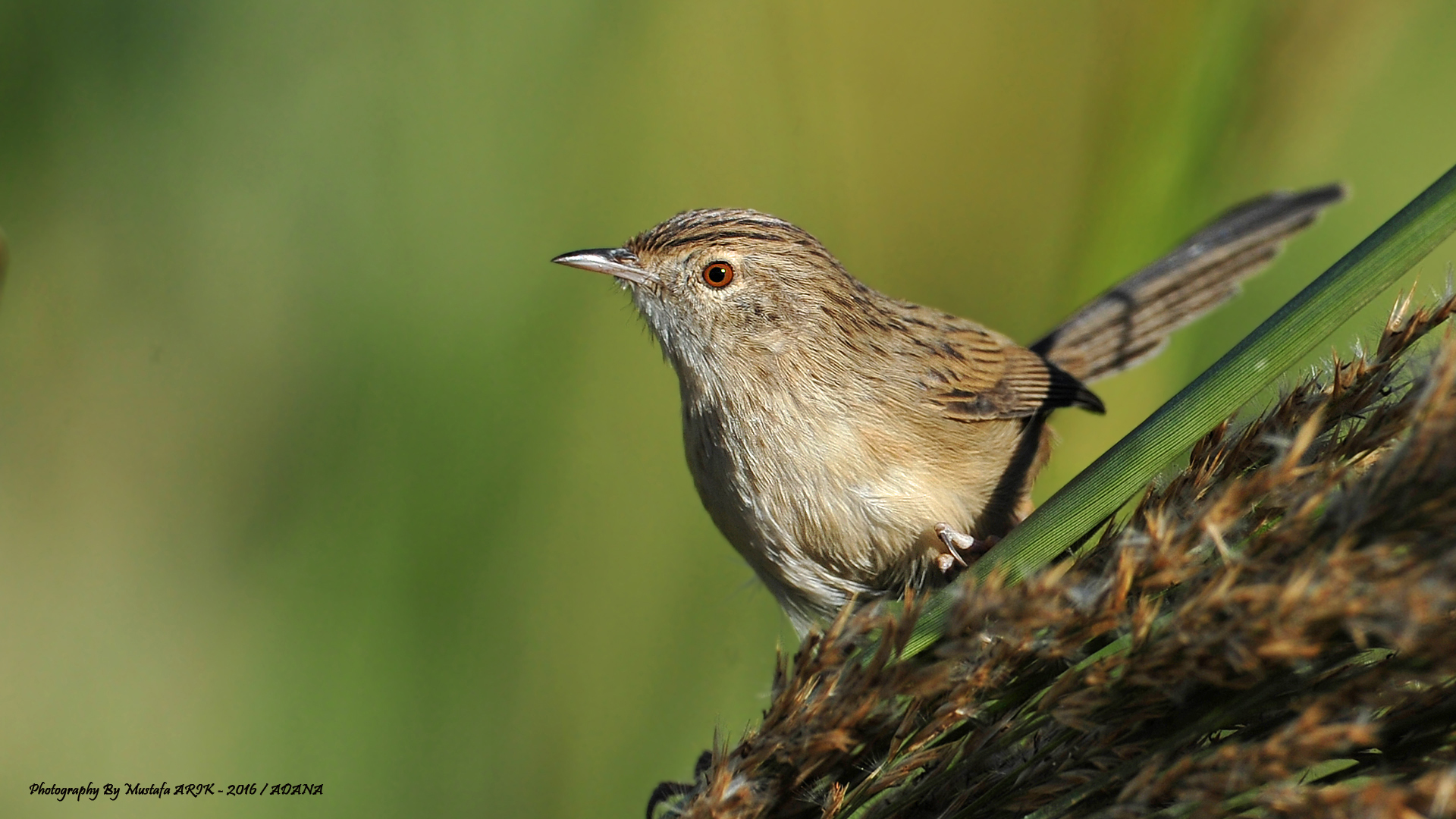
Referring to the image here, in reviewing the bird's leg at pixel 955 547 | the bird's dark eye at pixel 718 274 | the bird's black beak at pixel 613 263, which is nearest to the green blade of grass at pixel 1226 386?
the bird's leg at pixel 955 547

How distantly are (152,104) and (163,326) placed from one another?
0.70 meters

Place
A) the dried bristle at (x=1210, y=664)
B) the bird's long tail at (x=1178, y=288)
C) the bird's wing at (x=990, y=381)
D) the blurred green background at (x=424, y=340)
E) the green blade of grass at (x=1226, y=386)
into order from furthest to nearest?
1. the bird's long tail at (x=1178, y=288)
2. the bird's wing at (x=990, y=381)
3. the blurred green background at (x=424, y=340)
4. the green blade of grass at (x=1226, y=386)
5. the dried bristle at (x=1210, y=664)

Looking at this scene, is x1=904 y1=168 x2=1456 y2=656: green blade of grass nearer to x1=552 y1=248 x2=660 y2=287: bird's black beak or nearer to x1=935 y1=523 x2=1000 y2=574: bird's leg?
x1=935 y1=523 x2=1000 y2=574: bird's leg

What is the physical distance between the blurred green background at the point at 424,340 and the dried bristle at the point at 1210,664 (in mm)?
1427

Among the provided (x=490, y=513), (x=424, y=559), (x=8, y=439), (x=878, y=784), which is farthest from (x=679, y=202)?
(x=878, y=784)

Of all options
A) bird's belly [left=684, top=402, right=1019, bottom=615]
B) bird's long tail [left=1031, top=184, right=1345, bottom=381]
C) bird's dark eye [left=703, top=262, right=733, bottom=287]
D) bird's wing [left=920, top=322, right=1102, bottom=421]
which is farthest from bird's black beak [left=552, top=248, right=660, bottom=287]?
bird's long tail [left=1031, top=184, right=1345, bottom=381]

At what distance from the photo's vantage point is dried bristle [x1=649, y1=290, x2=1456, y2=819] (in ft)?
4.02

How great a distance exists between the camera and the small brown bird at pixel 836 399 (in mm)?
2779

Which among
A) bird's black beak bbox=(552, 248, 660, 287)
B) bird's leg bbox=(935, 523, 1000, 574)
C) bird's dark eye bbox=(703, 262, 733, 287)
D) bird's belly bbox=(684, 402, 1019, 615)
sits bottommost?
bird's leg bbox=(935, 523, 1000, 574)

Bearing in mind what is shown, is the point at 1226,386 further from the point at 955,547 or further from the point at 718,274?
the point at 718,274

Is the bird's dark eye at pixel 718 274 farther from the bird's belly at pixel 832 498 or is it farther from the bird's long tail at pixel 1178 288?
the bird's long tail at pixel 1178 288

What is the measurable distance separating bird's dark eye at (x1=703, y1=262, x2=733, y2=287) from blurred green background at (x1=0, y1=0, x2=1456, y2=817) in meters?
0.73

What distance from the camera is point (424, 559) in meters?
3.13

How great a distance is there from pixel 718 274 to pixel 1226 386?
169 centimetres
